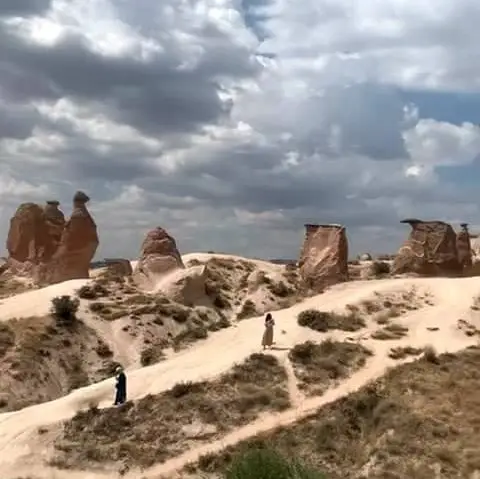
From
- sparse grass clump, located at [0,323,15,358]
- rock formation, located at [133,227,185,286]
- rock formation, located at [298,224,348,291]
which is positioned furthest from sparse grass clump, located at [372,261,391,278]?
sparse grass clump, located at [0,323,15,358]

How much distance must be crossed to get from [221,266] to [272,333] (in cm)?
2222

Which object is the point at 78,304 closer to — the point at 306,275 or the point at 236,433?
the point at 306,275

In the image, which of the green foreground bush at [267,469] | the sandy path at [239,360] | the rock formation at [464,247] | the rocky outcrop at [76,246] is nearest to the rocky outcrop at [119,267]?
the rocky outcrop at [76,246]

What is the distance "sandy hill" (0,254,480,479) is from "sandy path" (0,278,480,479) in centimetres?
7

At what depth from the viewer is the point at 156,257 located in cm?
4541

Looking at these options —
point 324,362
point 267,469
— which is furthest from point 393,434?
point 267,469

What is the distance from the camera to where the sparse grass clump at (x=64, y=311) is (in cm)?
3850

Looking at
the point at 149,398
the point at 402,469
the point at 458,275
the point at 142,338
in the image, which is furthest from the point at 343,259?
the point at 402,469

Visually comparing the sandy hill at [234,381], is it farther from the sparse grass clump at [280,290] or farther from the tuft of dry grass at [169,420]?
the sparse grass clump at [280,290]

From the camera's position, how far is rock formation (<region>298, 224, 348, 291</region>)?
4222 cm

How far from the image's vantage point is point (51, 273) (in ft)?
167

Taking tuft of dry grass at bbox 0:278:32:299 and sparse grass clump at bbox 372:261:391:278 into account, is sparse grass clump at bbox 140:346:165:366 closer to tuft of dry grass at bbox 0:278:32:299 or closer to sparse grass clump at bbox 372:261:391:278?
tuft of dry grass at bbox 0:278:32:299

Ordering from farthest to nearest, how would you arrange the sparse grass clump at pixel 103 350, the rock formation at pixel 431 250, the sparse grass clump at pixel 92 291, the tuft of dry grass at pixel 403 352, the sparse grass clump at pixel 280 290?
the sparse grass clump at pixel 280 290
the rock formation at pixel 431 250
the sparse grass clump at pixel 92 291
the sparse grass clump at pixel 103 350
the tuft of dry grass at pixel 403 352

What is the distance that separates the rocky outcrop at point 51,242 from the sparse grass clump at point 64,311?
35.6 feet
